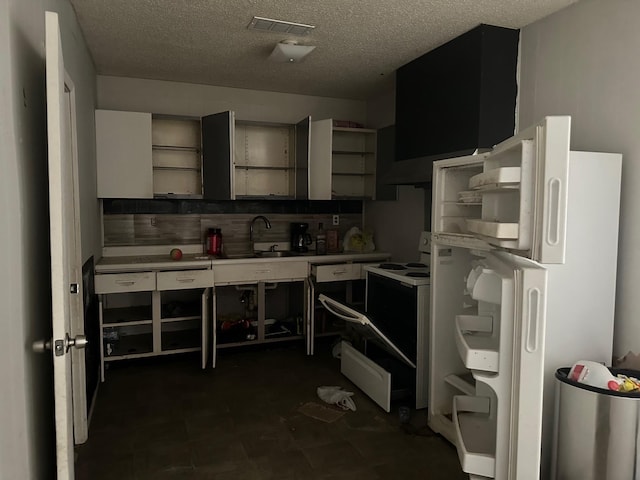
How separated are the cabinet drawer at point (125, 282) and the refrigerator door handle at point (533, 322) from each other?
2962 mm

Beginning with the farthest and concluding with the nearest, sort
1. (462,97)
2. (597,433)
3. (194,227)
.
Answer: (194,227) < (462,97) < (597,433)

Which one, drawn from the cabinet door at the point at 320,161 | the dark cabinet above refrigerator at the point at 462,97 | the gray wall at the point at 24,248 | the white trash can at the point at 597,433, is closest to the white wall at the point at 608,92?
the dark cabinet above refrigerator at the point at 462,97

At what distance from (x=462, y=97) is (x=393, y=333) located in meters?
1.70

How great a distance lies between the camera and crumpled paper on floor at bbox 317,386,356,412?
10.5ft

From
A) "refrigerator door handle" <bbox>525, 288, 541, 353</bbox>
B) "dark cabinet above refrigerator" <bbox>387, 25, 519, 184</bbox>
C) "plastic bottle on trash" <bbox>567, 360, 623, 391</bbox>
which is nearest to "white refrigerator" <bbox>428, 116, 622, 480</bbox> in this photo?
"refrigerator door handle" <bbox>525, 288, 541, 353</bbox>

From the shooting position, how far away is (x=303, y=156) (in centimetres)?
443

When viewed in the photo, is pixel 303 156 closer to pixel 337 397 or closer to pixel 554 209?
pixel 337 397

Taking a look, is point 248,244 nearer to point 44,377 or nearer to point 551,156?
point 44,377

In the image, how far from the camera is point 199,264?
3936 mm

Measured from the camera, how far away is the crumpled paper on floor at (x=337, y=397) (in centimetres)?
321

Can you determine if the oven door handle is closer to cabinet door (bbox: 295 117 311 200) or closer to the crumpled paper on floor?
the crumpled paper on floor

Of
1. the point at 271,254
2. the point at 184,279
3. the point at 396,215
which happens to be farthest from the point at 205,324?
the point at 396,215

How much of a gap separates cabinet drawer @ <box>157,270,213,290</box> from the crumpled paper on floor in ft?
4.35

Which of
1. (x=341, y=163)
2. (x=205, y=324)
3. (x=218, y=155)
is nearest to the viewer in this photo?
(x=205, y=324)
